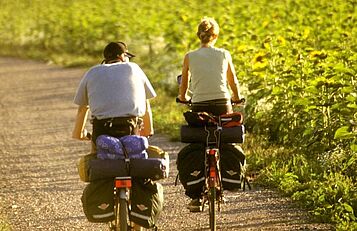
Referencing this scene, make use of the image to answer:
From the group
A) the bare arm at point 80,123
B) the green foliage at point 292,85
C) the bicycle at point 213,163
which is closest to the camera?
the bare arm at point 80,123

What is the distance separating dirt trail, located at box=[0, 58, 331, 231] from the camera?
9.21m

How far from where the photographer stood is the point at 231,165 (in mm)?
8422

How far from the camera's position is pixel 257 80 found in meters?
13.1

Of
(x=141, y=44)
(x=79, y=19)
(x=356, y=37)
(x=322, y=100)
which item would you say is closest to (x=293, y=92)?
(x=322, y=100)

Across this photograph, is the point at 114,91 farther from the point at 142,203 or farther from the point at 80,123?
the point at 142,203

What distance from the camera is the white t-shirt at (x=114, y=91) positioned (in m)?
7.31

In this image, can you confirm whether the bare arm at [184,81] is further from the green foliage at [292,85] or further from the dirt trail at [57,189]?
the green foliage at [292,85]

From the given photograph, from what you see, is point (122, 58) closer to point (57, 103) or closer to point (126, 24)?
point (57, 103)

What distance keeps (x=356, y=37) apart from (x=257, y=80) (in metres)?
1.63

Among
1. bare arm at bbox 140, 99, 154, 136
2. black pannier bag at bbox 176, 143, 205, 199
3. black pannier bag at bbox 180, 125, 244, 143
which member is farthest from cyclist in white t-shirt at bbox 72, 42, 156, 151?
black pannier bag at bbox 176, 143, 205, 199

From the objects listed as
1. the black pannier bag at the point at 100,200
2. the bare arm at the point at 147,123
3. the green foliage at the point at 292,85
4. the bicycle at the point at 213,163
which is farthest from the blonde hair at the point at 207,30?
the black pannier bag at the point at 100,200

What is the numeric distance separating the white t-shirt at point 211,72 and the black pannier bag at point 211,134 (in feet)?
1.01

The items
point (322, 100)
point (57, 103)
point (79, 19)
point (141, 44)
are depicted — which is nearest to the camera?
point (322, 100)

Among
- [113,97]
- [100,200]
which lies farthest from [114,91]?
[100,200]
